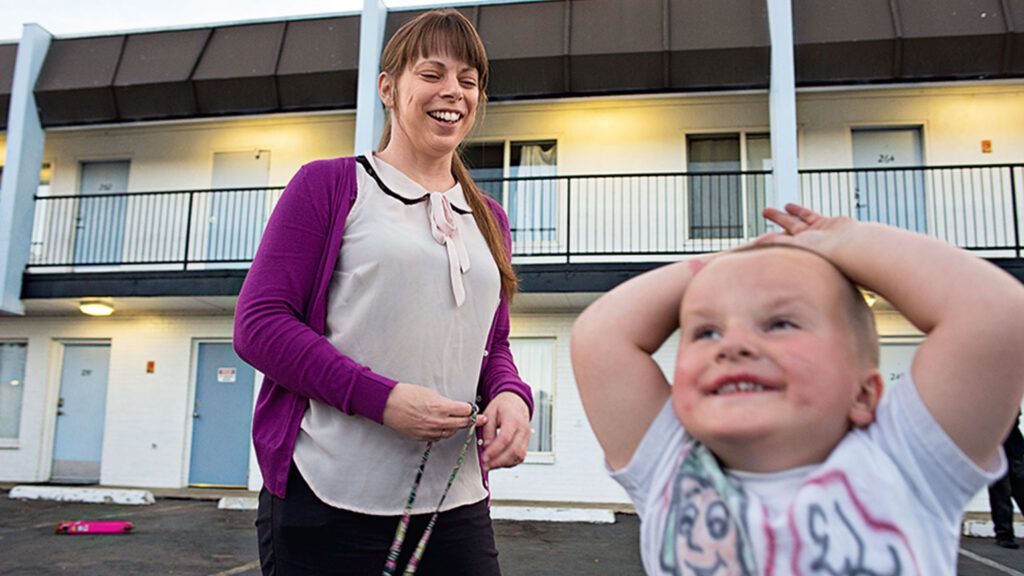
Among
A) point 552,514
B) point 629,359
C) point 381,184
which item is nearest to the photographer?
point 629,359

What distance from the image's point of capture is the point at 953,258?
1117 mm

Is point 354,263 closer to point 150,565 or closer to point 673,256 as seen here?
point 150,565

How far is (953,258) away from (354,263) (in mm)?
1103

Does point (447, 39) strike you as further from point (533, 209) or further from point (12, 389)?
point (12, 389)

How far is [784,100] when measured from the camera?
10734 millimetres

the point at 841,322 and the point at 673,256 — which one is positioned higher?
the point at 673,256

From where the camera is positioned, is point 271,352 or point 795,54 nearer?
point 271,352

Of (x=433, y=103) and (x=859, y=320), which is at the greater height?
(x=433, y=103)

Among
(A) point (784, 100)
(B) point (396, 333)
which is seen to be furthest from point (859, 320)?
(A) point (784, 100)

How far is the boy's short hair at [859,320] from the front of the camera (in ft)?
3.80

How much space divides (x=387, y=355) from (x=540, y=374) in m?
10.6

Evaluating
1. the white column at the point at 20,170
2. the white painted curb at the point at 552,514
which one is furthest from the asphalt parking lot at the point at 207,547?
the white column at the point at 20,170

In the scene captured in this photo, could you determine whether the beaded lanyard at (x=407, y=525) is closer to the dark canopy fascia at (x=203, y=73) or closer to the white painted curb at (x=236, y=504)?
the white painted curb at (x=236, y=504)

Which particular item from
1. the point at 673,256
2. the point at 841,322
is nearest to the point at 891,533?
the point at 841,322
